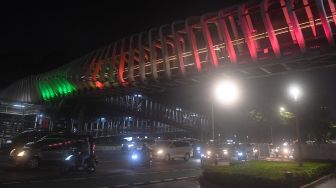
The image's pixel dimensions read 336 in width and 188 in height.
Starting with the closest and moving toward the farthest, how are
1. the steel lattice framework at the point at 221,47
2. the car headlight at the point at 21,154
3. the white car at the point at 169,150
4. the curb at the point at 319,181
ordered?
the curb at the point at 319,181
the car headlight at the point at 21,154
the steel lattice framework at the point at 221,47
the white car at the point at 169,150

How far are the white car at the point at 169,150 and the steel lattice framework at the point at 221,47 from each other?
7.15 meters

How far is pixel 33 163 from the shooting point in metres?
19.3

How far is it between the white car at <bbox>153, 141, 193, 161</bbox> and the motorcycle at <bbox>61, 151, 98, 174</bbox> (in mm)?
13824

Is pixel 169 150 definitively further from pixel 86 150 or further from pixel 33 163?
pixel 33 163

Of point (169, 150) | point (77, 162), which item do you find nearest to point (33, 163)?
point (77, 162)

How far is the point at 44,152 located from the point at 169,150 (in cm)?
1631

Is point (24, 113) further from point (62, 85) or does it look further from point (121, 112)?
point (121, 112)

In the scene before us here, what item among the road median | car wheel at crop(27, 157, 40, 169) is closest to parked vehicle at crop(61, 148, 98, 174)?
car wheel at crop(27, 157, 40, 169)

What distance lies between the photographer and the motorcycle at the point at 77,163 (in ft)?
63.4

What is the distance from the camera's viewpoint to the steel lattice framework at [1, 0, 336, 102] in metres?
28.0

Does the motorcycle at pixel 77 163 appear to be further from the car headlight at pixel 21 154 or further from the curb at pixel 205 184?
the curb at pixel 205 184

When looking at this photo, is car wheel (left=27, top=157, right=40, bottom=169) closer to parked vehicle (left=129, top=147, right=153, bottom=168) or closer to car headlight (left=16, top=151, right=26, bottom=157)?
car headlight (left=16, top=151, right=26, bottom=157)

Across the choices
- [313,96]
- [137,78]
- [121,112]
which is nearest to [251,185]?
[313,96]

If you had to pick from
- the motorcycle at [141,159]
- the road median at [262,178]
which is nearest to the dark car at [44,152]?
the motorcycle at [141,159]
